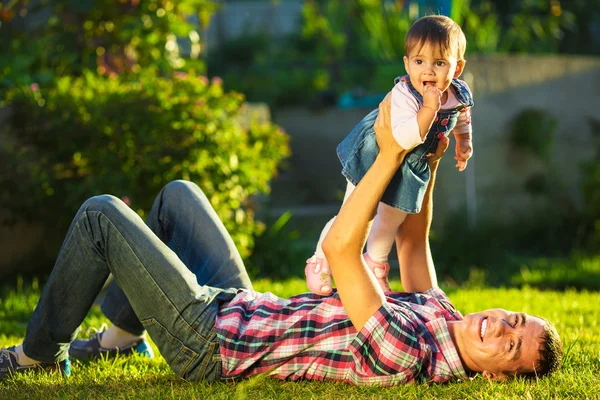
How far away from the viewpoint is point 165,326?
2781 millimetres

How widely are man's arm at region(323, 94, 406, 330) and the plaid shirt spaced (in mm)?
67

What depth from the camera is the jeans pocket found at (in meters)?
2.79

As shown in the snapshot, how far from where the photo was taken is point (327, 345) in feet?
9.04

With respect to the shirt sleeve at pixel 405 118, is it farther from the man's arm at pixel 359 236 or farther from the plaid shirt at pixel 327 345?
the plaid shirt at pixel 327 345

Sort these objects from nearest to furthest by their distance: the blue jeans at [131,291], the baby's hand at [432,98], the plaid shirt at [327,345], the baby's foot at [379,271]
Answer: the baby's hand at [432,98] < the plaid shirt at [327,345] < the blue jeans at [131,291] < the baby's foot at [379,271]

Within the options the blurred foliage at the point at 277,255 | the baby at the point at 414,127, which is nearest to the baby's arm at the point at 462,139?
the baby at the point at 414,127

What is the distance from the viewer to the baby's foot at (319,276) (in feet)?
9.40

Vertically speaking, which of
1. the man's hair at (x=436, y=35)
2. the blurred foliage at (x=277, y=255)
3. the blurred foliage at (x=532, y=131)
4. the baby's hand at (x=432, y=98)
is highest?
the man's hair at (x=436, y=35)

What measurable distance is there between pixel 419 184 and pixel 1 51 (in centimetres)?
443

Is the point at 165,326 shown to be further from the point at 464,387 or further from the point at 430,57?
the point at 430,57

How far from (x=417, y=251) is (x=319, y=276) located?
17.8 inches

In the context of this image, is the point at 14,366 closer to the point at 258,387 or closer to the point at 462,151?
the point at 258,387

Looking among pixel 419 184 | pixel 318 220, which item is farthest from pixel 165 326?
pixel 318 220

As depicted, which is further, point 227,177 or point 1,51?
point 1,51
